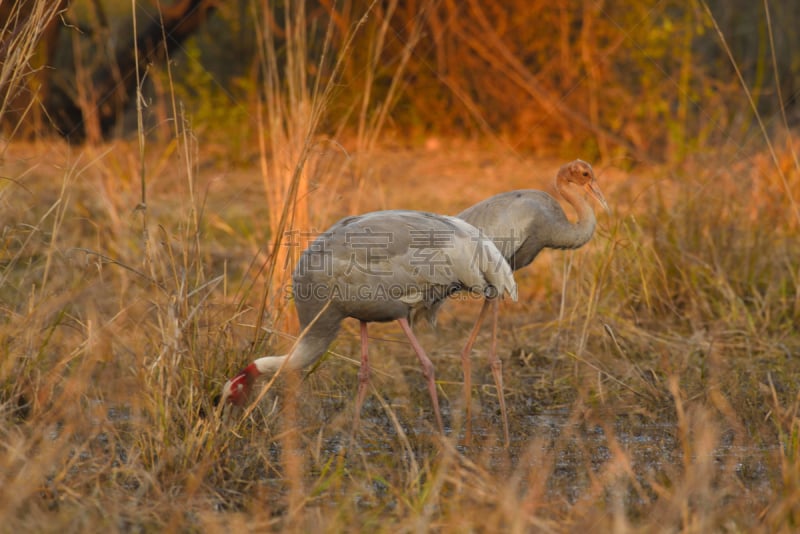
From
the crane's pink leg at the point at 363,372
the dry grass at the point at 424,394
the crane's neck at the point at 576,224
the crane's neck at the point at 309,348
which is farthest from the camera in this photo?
Answer: the crane's neck at the point at 576,224

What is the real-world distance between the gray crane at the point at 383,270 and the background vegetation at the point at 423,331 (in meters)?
0.16

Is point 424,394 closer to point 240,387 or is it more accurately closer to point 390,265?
point 390,265

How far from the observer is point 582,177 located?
528 centimetres

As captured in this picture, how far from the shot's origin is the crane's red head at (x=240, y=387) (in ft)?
12.5

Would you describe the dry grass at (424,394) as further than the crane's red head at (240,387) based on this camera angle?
No

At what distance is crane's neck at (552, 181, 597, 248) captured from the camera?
502 centimetres

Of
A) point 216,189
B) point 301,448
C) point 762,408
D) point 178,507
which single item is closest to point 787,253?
point 762,408

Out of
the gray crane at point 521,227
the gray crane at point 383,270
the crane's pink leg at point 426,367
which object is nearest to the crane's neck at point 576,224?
the gray crane at point 521,227

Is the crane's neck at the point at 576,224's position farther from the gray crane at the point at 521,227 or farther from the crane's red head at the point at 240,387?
the crane's red head at the point at 240,387

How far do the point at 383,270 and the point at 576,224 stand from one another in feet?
4.04

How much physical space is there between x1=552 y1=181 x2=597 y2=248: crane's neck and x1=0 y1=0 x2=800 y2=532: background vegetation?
0.26 metres

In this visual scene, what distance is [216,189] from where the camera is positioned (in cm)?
897

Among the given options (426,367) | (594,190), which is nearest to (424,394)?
(426,367)

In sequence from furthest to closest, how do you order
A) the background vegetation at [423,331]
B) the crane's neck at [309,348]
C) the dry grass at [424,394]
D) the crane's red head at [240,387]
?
the crane's neck at [309,348], the crane's red head at [240,387], the background vegetation at [423,331], the dry grass at [424,394]
